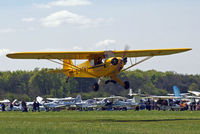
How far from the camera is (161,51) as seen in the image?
3681cm

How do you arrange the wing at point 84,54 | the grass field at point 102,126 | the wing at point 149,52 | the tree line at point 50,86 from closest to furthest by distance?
the grass field at point 102,126, the wing at point 84,54, the wing at point 149,52, the tree line at point 50,86

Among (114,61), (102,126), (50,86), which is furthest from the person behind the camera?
(50,86)

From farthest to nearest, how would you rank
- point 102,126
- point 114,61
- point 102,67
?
point 102,67, point 114,61, point 102,126

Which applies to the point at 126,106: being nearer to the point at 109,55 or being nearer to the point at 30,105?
the point at 30,105

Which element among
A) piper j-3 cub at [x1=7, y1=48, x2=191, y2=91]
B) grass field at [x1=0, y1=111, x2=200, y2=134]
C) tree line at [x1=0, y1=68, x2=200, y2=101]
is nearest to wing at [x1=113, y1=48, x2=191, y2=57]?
piper j-3 cub at [x1=7, y1=48, x2=191, y2=91]

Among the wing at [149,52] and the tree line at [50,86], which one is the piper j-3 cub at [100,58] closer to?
the wing at [149,52]

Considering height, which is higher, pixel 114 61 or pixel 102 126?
pixel 114 61

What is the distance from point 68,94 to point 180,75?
49936 millimetres

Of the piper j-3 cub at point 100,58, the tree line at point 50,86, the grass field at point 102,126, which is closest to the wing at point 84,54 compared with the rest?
the piper j-3 cub at point 100,58

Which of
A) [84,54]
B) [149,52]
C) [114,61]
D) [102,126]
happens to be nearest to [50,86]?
[149,52]

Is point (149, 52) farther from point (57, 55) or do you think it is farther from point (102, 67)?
point (57, 55)

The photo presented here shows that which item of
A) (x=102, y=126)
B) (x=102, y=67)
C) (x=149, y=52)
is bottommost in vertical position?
(x=102, y=126)

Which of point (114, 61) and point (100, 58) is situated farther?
point (100, 58)

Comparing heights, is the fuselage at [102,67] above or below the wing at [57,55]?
below
